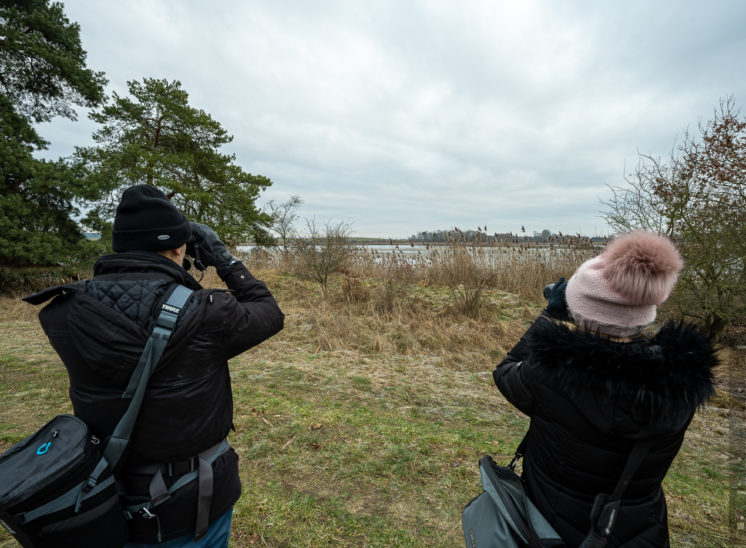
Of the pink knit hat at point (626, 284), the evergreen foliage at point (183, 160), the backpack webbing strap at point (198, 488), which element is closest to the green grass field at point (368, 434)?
the backpack webbing strap at point (198, 488)

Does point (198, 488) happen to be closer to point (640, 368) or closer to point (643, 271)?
point (640, 368)

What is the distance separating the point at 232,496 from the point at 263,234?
748 inches

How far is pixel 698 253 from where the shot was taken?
6.49 m

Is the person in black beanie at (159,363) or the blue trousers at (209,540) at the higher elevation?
the person in black beanie at (159,363)

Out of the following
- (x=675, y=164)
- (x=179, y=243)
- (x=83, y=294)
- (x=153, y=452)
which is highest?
(x=675, y=164)

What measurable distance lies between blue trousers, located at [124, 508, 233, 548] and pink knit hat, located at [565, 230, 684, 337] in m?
1.66

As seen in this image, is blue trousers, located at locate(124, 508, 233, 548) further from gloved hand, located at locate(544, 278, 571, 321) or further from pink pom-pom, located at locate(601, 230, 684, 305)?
pink pom-pom, located at locate(601, 230, 684, 305)

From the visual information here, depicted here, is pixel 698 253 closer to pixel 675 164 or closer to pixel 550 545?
pixel 675 164

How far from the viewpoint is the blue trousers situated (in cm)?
134

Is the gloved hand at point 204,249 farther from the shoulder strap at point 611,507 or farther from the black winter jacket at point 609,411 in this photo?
the shoulder strap at point 611,507

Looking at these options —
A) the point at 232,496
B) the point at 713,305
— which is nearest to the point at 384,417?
the point at 232,496

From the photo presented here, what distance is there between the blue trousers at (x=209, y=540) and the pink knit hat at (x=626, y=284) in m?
1.66

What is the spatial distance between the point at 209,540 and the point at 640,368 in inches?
69.8

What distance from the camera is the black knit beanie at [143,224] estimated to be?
55.1 inches
